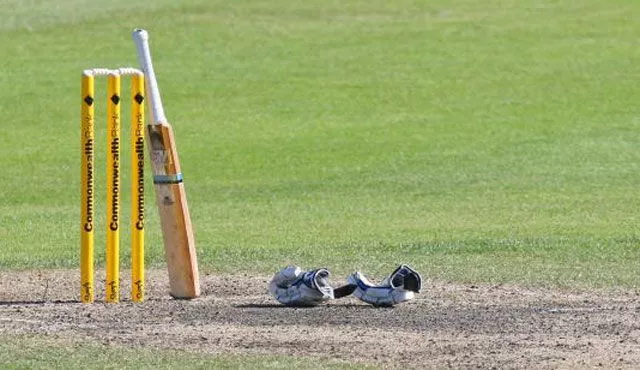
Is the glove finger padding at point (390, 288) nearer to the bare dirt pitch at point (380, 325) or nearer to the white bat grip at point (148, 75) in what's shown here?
the bare dirt pitch at point (380, 325)

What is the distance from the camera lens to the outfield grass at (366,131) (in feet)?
43.0

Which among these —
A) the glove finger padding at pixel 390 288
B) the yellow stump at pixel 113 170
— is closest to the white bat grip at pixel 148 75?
the yellow stump at pixel 113 170

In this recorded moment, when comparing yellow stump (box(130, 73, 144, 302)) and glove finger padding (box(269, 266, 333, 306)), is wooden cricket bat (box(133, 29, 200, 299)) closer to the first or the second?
yellow stump (box(130, 73, 144, 302))

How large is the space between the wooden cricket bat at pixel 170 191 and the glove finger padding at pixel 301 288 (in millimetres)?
564

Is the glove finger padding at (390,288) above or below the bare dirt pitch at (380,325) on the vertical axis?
above

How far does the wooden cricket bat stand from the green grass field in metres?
1.70

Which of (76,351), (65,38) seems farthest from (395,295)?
(65,38)

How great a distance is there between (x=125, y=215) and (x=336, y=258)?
452 cm

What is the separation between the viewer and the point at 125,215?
16.1m

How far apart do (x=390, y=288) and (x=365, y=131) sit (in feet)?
41.9

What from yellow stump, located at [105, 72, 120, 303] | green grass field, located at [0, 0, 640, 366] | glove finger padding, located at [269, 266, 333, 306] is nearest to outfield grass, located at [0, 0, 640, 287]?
green grass field, located at [0, 0, 640, 366]

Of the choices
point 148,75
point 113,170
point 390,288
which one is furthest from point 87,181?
point 390,288

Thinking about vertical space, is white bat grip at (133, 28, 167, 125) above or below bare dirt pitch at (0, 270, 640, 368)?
above

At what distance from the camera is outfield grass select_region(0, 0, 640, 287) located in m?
13.1
